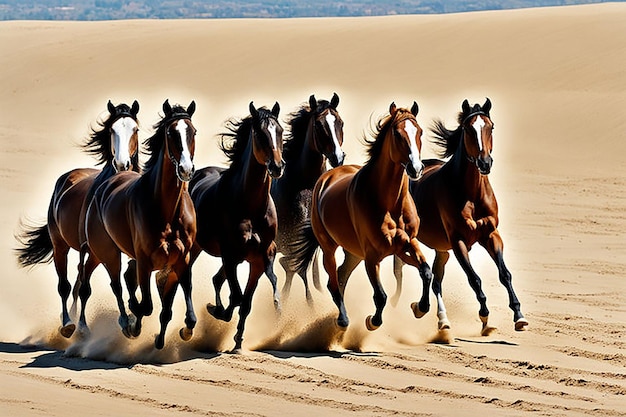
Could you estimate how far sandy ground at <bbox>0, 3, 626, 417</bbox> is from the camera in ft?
30.7

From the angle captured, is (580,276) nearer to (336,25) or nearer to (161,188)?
(161,188)

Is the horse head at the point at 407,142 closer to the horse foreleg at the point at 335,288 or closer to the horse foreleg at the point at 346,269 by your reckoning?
the horse foreleg at the point at 335,288

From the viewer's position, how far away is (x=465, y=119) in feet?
39.0

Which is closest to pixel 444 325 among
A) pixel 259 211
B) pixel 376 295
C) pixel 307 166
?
pixel 376 295

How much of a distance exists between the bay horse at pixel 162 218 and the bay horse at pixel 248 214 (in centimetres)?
49

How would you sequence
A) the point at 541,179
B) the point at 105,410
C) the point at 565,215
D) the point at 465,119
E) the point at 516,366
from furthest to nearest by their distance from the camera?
the point at 541,179, the point at 565,215, the point at 465,119, the point at 516,366, the point at 105,410

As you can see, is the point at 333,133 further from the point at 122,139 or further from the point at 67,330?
the point at 67,330

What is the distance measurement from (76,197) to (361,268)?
12.5 ft

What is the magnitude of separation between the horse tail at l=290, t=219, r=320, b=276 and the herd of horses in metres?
0.01

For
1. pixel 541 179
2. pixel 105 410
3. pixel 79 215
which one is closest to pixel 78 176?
pixel 79 215

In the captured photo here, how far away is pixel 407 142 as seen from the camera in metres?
10.7

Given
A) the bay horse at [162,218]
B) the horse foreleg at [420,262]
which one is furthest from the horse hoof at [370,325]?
the bay horse at [162,218]

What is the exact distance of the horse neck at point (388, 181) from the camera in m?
11.0

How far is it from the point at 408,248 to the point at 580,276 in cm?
475
